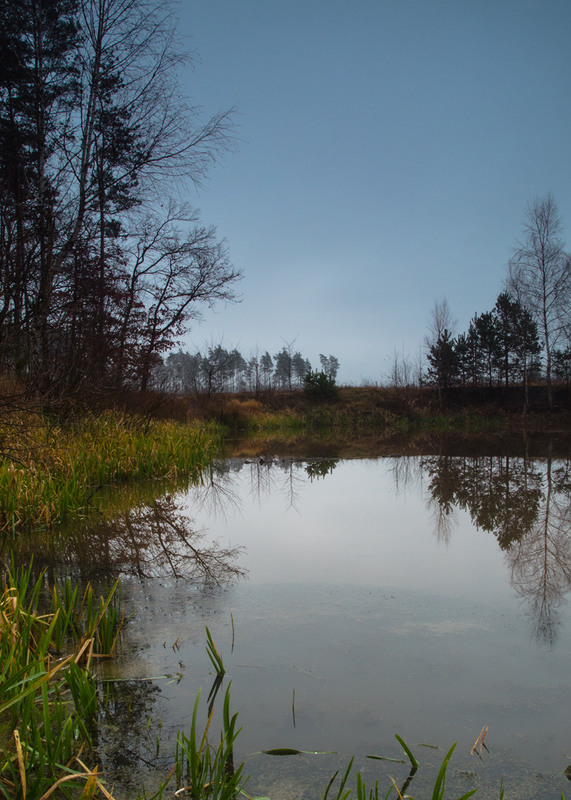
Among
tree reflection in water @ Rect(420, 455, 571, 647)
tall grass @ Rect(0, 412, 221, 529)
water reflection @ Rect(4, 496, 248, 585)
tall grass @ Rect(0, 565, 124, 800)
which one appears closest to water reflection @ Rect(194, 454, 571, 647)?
tree reflection in water @ Rect(420, 455, 571, 647)

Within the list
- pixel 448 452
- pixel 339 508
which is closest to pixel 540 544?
pixel 339 508

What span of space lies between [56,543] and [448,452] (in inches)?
401

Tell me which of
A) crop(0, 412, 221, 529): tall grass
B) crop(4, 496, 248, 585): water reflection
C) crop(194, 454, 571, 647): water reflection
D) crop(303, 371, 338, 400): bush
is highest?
crop(303, 371, 338, 400): bush

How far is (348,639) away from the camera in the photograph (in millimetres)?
2705

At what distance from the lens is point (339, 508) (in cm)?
649

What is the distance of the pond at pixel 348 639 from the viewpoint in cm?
178

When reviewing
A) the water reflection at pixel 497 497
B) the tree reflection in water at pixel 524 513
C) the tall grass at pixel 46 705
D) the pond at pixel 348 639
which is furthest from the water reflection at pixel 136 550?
the tree reflection in water at pixel 524 513

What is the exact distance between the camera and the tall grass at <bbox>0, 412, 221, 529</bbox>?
16.4 feet

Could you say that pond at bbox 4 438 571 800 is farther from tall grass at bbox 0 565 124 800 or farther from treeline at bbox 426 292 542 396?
treeline at bbox 426 292 542 396

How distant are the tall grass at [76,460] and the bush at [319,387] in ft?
66.4

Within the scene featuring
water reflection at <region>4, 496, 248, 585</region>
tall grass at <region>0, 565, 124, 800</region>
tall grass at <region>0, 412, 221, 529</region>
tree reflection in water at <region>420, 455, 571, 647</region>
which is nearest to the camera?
tall grass at <region>0, 565, 124, 800</region>

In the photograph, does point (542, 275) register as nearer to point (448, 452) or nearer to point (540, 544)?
point (448, 452)

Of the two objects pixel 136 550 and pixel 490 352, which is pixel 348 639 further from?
pixel 490 352

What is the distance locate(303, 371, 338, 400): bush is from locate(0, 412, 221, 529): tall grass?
20237 mm
